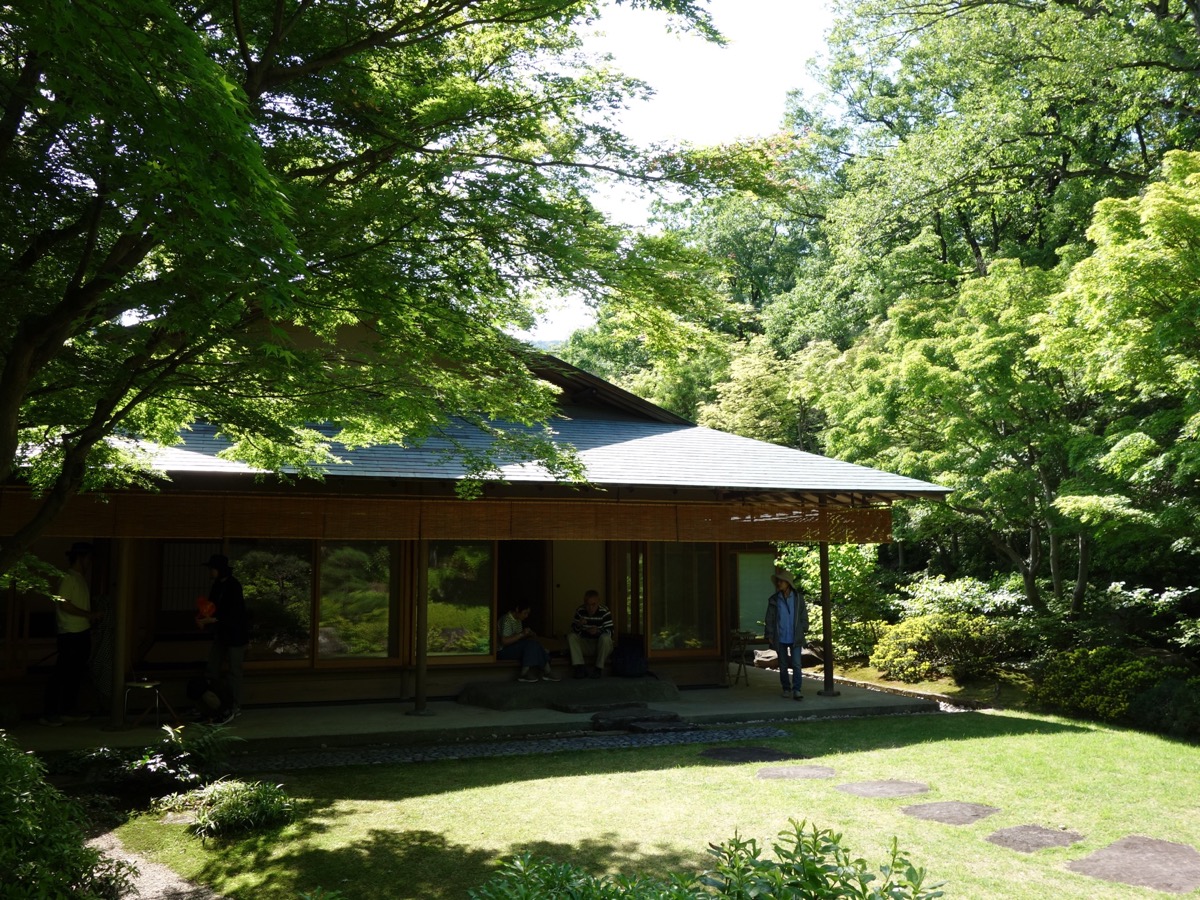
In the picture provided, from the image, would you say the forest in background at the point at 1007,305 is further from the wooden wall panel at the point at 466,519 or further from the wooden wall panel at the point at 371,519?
the wooden wall panel at the point at 371,519

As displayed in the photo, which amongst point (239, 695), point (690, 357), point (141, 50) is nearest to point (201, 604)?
point (239, 695)

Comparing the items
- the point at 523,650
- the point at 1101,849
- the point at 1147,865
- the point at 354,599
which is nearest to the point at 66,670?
the point at 354,599

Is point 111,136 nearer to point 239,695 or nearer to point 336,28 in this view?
point 336,28

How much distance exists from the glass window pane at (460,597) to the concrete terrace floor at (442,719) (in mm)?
1000

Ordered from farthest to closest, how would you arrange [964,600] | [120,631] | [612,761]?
[964,600]
[120,631]
[612,761]

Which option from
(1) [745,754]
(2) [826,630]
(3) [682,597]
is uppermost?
(3) [682,597]

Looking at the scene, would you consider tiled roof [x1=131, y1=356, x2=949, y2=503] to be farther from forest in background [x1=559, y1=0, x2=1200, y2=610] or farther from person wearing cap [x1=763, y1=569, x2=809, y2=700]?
forest in background [x1=559, y1=0, x2=1200, y2=610]

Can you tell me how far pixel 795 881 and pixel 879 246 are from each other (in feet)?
75.9

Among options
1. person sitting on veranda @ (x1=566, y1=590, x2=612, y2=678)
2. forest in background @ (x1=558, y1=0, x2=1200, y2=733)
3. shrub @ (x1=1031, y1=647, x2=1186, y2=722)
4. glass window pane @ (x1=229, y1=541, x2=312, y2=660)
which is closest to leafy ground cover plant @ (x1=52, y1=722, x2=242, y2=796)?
glass window pane @ (x1=229, y1=541, x2=312, y2=660)

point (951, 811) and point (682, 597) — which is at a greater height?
point (682, 597)

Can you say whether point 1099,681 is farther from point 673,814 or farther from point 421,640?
point 421,640

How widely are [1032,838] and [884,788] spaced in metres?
1.71

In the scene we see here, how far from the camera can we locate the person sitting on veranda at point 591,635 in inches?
550

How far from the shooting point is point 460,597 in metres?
14.0
